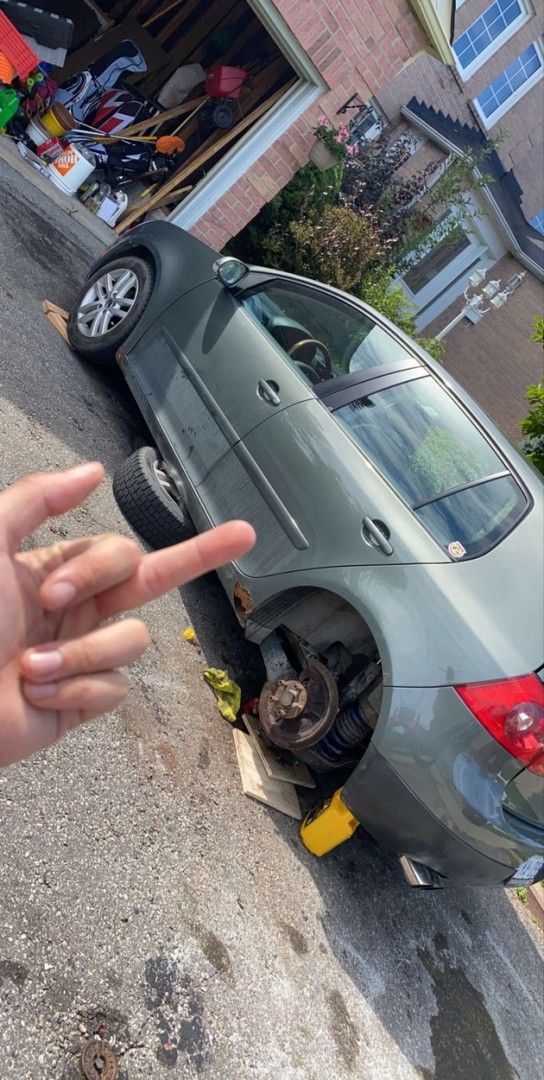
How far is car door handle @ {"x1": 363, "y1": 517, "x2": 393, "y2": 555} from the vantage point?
284 cm

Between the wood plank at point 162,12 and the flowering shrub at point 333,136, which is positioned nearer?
the flowering shrub at point 333,136

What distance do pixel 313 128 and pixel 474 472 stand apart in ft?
A: 20.4

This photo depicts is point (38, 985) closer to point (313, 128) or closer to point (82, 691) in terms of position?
point (82, 691)

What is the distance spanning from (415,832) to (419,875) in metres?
0.20

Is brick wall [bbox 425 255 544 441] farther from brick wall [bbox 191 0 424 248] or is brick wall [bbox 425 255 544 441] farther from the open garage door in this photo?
brick wall [bbox 191 0 424 248]

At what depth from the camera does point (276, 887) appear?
2781 millimetres

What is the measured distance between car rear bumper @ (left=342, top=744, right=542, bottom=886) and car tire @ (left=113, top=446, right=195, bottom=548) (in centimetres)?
152

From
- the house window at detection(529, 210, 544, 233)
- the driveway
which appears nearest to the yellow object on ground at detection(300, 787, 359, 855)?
the driveway

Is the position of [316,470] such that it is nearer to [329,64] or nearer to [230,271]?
[230,271]

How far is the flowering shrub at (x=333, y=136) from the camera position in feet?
25.1

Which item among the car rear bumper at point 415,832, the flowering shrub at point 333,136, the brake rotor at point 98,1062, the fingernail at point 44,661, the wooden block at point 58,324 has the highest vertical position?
the flowering shrub at point 333,136

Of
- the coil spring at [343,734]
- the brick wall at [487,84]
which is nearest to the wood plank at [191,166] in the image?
the brick wall at [487,84]

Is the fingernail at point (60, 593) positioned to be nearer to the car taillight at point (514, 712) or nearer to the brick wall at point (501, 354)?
the car taillight at point (514, 712)

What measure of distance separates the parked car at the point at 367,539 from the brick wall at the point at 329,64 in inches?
161
